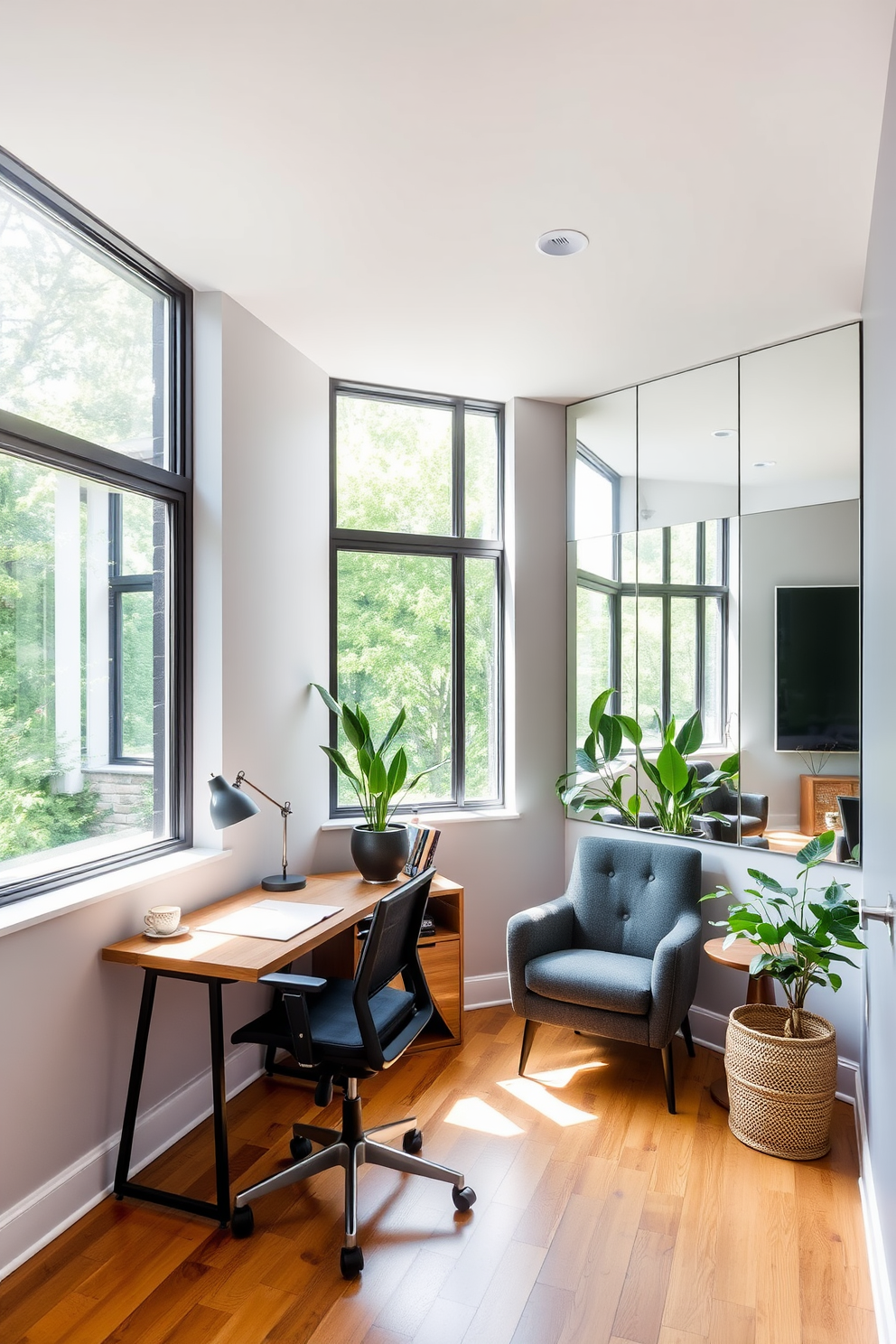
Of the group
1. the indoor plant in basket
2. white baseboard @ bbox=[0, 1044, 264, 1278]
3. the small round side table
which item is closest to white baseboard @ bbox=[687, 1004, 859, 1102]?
the small round side table

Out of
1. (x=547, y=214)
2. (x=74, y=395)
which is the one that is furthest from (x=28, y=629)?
(x=547, y=214)

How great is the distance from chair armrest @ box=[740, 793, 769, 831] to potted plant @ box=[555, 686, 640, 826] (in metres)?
0.49

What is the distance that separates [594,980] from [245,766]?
1452 millimetres

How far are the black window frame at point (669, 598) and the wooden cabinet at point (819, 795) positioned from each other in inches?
15.0

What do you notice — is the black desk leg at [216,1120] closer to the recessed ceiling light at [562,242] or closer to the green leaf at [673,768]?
the green leaf at [673,768]

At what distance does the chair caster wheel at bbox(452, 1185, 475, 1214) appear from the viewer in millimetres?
2303

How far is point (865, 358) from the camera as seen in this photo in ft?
9.23

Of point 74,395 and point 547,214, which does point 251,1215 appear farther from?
point 547,214

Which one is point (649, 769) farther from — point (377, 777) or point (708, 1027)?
point (377, 777)

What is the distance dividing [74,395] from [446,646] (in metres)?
1.99

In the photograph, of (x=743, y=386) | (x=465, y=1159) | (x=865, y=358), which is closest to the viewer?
(x=465, y=1159)

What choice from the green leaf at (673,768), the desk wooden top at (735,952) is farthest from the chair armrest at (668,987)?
the green leaf at (673,768)

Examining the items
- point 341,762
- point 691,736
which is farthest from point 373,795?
point 691,736

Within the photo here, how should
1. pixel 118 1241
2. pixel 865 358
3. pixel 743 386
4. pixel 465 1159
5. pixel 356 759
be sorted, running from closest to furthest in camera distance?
pixel 118 1241 < pixel 465 1159 < pixel 865 358 < pixel 743 386 < pixel 356 759
